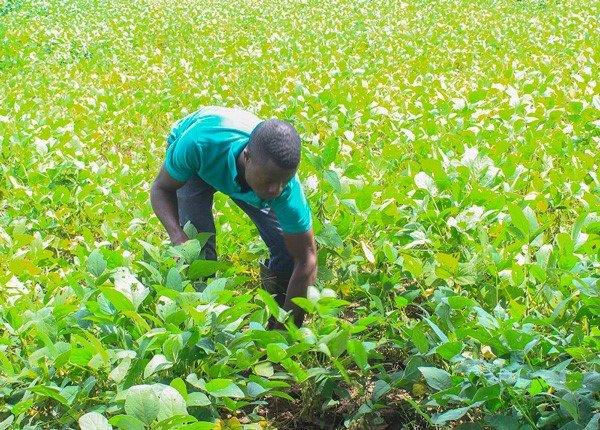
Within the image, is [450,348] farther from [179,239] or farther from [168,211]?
[168,211]

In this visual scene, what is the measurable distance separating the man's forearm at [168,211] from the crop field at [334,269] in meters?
0.08

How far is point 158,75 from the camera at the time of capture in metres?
8.27

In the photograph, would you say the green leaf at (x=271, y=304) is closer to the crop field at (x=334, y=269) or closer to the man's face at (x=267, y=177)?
the crop field at (x=334, y=269)

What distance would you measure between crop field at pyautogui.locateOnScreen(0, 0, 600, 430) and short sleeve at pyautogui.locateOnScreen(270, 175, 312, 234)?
0.29m

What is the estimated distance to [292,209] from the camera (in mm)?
2801

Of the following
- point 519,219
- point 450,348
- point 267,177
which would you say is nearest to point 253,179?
point 267,177

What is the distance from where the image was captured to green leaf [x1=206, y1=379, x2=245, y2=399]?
2.15 meters

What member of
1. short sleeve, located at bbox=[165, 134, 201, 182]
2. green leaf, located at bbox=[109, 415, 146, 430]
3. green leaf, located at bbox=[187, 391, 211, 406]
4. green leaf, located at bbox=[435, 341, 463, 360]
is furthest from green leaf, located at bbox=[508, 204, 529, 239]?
green leaf, located at bbox=[109, 415, 146, 430]

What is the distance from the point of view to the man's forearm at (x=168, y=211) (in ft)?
9.77

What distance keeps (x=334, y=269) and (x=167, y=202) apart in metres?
0.83

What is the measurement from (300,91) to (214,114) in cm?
322

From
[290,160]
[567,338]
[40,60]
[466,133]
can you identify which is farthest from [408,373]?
[40,60]

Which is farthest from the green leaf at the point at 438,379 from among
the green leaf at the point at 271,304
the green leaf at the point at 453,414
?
the green leaf at the point at 271,304

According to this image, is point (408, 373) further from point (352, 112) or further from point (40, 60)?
point (40, 60)
